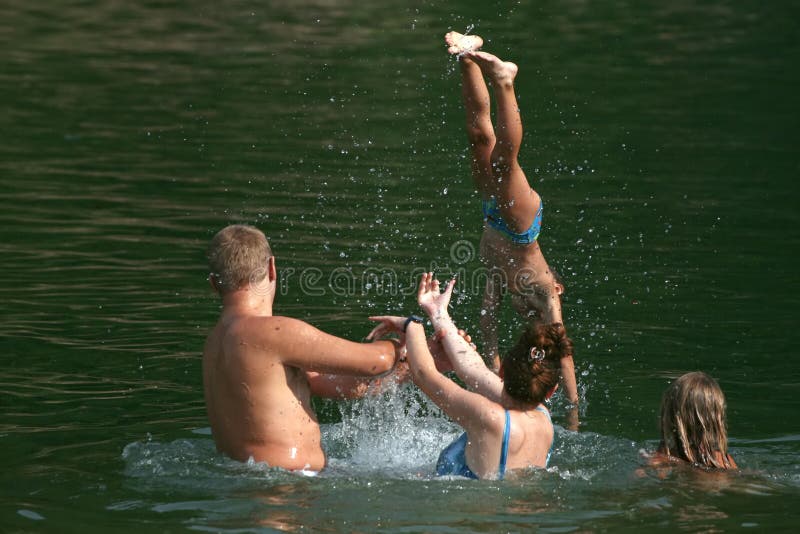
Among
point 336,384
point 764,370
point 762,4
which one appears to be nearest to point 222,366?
point 336,384

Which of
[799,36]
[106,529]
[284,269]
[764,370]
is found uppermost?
[799,36]

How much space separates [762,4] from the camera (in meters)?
31.5

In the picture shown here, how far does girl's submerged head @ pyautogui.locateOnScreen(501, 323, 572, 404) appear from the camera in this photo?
6184 millimetres

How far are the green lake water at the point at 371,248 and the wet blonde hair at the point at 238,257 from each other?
3.60 feet

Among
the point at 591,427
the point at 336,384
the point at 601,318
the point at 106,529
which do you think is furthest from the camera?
the point at 601,318

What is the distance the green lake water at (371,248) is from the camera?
6.60m

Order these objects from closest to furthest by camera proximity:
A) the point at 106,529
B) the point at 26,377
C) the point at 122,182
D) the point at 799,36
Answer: the point at 106,529 < the point at 26,377 < the point at 122,182 < the point at 799,36

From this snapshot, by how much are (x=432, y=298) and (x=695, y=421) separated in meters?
1.68

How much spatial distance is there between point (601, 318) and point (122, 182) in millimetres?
7065

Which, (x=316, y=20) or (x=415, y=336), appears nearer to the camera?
(x=415, y=336)

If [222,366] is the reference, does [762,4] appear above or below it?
above

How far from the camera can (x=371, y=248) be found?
12.2 m

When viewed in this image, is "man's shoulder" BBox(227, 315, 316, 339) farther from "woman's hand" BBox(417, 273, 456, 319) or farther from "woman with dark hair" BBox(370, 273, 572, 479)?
"woman's hand" BBox(417, 273, 456, 319)

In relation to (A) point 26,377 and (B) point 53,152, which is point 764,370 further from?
(B) point 53,152
